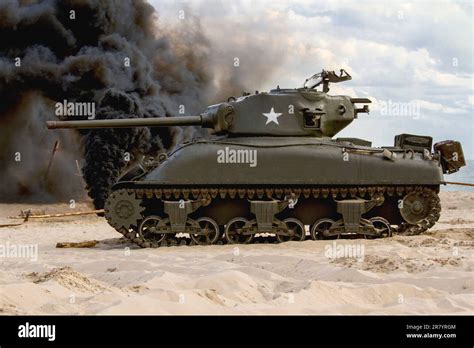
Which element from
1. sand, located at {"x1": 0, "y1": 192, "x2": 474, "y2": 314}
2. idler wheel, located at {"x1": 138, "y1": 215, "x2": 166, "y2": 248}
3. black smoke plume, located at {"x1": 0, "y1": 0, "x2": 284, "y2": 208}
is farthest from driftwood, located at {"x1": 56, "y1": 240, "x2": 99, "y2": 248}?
black smoke plume, located at {"x1": 0, "y1": 0, "x2": 284, "y2": 208}

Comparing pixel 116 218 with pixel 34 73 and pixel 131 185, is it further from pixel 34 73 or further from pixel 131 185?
pixel 34 73

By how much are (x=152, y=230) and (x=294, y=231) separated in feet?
9.24

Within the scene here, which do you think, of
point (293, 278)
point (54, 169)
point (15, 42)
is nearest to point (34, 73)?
point (15, 42)

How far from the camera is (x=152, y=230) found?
1532cm

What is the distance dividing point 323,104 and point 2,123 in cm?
2368

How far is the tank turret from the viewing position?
16328 mm

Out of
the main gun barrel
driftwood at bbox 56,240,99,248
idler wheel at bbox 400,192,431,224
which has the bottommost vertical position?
driftwood at bbox 56,240,99,248

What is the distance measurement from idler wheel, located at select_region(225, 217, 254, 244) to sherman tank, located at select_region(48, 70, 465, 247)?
0.02 meters

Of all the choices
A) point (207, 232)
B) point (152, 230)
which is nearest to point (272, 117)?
point (207, 232)

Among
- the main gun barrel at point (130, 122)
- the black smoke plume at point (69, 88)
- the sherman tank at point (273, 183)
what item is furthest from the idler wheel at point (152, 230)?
the black smoke plume at point (69, 88)

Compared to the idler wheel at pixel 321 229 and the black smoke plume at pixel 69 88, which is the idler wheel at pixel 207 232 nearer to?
the idler wheel at pixel 321 229

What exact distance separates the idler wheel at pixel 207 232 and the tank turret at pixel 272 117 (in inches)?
76.7

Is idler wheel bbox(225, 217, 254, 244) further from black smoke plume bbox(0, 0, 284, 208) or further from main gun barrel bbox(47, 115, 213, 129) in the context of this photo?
black smoke plume bbox(0, 0, 284, 208)

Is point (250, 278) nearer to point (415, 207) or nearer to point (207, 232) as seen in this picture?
point (207, 232)
